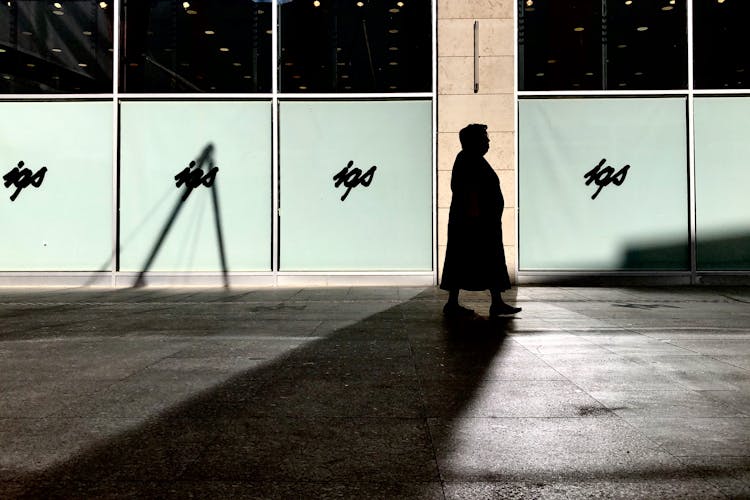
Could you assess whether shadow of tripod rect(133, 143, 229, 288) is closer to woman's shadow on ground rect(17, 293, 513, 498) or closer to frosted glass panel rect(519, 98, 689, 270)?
frosted glass panel rect(519, 98, 689, 270)

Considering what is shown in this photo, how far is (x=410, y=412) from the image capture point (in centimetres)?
323

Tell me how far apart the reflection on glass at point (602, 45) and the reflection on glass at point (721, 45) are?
254mm

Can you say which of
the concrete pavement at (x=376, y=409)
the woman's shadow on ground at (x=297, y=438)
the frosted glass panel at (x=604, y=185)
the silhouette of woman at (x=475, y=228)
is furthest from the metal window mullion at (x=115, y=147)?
the woman's shadow on ground at (x=297, y=438)

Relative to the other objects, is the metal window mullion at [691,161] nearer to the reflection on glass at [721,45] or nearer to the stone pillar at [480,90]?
the reflection on glass at [721,45]

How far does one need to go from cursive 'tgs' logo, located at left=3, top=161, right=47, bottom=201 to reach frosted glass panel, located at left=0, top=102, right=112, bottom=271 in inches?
0.6

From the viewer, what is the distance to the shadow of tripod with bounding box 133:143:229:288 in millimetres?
11094

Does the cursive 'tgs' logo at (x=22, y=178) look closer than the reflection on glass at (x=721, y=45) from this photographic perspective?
No

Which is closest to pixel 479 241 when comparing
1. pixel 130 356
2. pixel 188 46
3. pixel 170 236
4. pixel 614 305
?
pixel 614 305

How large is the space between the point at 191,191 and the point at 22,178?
3004mm

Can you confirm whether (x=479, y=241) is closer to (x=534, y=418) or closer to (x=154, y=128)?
(x=534, y=418)

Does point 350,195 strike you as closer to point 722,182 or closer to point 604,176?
point 604,176

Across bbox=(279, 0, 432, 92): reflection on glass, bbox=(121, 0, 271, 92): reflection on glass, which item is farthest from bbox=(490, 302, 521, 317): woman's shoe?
bbox=(121, 0, 271, 92): reflection on glass

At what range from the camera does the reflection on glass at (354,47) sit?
11.2 meters

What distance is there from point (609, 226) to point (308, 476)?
9.73 m
